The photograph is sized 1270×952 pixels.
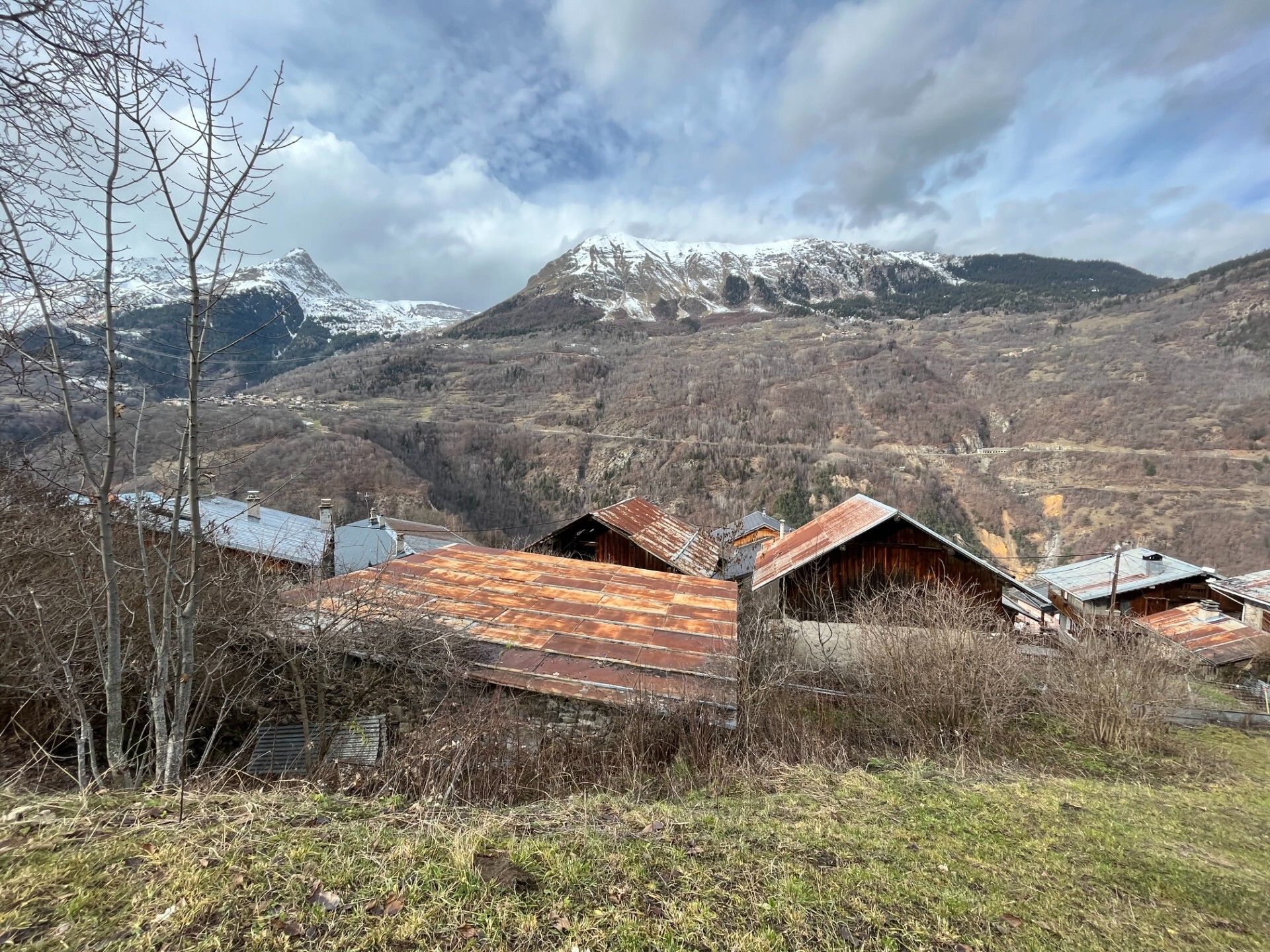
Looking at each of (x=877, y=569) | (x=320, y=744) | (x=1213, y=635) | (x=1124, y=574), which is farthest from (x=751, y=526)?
(x=320, y=744)

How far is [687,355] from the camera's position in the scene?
142 m

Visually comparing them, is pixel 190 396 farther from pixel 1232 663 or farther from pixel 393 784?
pixel 1232 663

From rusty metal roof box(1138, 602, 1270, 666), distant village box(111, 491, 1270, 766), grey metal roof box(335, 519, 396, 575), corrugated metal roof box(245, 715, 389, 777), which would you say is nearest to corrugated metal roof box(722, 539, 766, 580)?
distant village box(111, 491, 1270, 766)

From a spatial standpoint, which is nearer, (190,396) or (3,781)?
(190,396)

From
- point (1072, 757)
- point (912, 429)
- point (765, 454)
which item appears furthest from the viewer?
point (912, 429)

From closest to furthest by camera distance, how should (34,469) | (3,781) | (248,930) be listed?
(248,930) < (3,781) < (34,469)

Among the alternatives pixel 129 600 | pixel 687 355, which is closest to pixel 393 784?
pixel 129 600

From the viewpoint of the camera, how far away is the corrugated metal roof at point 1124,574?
29.5m

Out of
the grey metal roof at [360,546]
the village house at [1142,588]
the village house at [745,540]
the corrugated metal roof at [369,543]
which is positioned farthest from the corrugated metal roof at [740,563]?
the village house at [1142,588]

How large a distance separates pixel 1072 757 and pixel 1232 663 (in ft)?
78.3

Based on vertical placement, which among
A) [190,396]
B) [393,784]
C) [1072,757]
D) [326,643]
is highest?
[190,396]

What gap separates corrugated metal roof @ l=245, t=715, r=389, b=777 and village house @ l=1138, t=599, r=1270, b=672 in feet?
80.8

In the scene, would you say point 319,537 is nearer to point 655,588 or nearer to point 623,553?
point 623,553

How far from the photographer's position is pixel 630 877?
2865 millimetres
